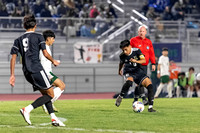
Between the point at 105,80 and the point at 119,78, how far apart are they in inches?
29.0

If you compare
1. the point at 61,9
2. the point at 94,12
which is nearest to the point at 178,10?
the point at 94,12

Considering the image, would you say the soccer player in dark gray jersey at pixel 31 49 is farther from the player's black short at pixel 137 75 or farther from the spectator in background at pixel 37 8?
the spectator in background at pixel 37 8

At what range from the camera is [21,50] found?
30.6 ft

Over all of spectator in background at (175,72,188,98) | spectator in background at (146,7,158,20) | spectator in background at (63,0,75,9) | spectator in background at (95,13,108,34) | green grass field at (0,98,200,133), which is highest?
spectator in background at (63,0,75,9)

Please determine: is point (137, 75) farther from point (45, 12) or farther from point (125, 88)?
point (45, 12)

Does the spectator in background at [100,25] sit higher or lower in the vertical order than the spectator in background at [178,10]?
lower

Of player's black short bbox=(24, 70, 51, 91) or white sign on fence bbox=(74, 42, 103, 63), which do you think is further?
white sign on fence bbox=(74, 42, 103, 63)

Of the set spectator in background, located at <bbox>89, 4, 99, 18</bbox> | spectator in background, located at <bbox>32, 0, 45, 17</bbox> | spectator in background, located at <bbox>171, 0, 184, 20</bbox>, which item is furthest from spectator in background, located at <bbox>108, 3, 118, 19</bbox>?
spectator in background, located at <bbox>171, 0, 184, 20</bbox>

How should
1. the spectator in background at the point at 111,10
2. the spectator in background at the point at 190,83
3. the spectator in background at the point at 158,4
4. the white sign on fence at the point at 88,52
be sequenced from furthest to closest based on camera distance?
the spectator in background at the point at 158,4
the spectator in background at the point at 111,10
the white sign on fence at the point at 88,52
the spectator in background at the point at 190,83

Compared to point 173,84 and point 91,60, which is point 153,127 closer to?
point 173,84

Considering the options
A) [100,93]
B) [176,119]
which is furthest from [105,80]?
[176,119]

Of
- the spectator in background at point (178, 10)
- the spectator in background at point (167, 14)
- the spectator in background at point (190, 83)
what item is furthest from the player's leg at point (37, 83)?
the spectator in background at point (178, 10)

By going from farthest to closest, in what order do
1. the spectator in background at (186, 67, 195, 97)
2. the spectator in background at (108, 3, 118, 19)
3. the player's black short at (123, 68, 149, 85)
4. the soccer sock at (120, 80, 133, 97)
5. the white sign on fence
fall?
the spectator in background at (108, 3, 118, 19) → the white sign on fence → the spectator in background at (186, 67, 195, 97) → the player's black short at (123, 68, 149, 85) → the soccer sock at (120, 80, 133, 97)

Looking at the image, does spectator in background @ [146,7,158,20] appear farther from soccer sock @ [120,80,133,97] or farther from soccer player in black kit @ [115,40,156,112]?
soccer sock @ [120,80,133,97]
